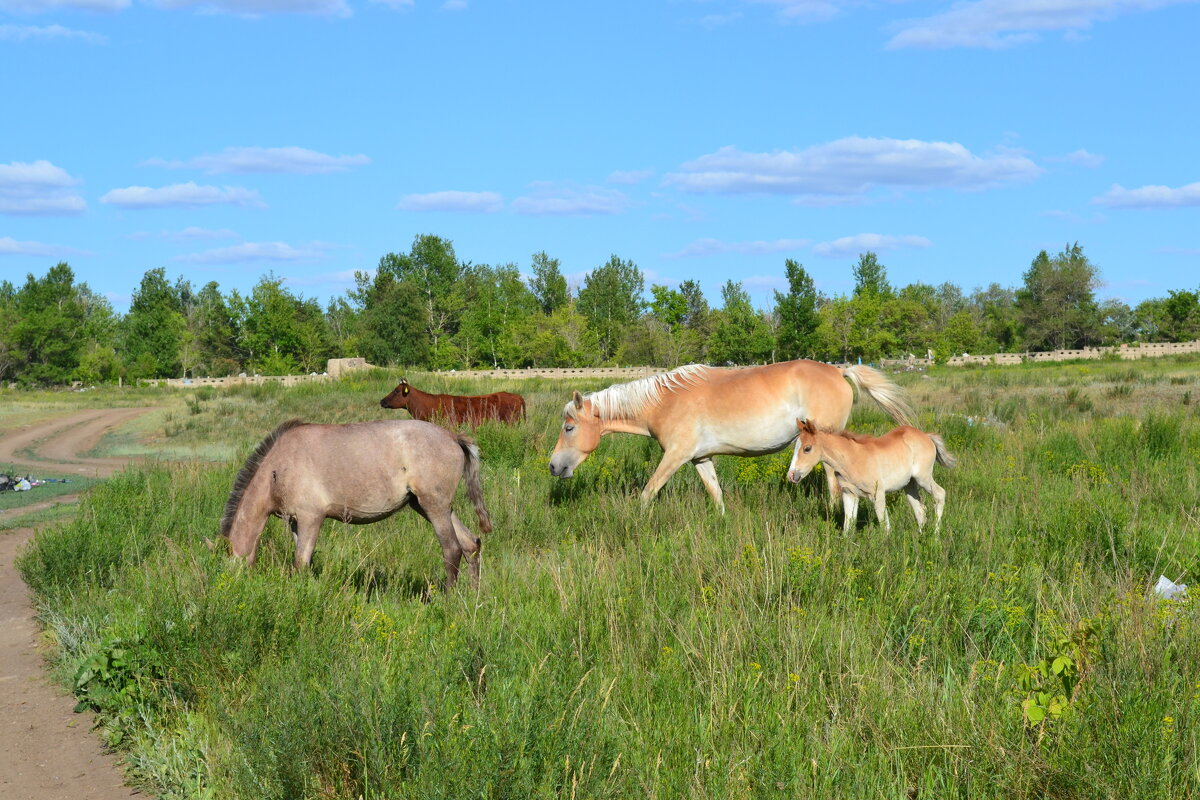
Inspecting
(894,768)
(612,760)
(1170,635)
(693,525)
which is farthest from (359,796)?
(693,525)

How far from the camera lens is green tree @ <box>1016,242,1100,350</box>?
316 ft

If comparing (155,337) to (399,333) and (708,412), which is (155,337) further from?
(708,412)

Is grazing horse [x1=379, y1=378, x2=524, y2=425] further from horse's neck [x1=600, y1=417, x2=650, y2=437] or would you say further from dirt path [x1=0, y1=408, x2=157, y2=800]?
dirt path [x1=0, y1=408, x2=157, y2=800]

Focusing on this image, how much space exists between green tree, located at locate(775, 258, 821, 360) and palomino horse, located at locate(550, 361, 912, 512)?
6521cm

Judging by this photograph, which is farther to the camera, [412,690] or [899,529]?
[899,529]

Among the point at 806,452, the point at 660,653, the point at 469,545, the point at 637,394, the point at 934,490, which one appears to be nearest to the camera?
the point at 660,653

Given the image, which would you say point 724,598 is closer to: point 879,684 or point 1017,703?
point 879,684

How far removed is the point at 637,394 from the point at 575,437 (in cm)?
90

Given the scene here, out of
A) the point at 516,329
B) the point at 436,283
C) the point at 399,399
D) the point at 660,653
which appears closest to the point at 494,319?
the point at 516,329

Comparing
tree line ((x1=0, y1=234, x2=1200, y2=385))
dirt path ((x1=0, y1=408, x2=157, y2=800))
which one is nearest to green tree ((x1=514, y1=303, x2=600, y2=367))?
tree line ((x1=0, y1=234, x2=1200, y2=385))

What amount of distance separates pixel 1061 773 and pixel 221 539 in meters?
6.30

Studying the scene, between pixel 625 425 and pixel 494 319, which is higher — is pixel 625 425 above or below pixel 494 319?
below

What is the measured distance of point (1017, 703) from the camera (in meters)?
4.29

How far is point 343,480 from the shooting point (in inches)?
298
